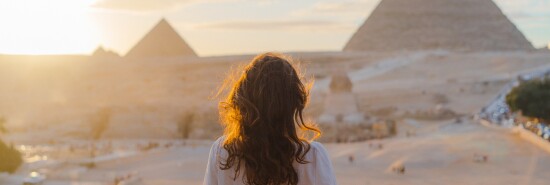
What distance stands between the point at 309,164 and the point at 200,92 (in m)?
45.2

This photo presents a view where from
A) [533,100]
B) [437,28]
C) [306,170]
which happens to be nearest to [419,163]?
[533,100]

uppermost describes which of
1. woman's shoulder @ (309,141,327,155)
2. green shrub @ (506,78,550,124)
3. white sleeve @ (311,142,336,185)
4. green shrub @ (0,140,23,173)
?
woman's shoulder @ (309,141,327,155)

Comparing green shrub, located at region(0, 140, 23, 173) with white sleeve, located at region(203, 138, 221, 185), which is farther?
green shrub, located at region(0, 140, 23, 173)

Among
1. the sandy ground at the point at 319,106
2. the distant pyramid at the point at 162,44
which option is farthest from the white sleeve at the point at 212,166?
the distant pyramid at the point at 162,44

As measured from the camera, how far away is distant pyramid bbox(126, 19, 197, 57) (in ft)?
198

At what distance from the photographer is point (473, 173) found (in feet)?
41.9

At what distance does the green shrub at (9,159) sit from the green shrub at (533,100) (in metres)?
12.6

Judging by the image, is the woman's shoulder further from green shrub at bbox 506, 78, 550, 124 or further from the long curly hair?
green shrub at bbox 506, 78, 550, 124

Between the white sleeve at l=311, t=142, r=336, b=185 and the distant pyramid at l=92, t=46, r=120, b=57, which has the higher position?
the distant pyramid at l=92, t=46, r=120, b=57

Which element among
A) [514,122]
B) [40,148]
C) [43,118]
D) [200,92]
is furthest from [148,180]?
[200,92]

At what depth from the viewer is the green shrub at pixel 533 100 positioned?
70.3 feet

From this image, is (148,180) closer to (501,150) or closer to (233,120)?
(501,150)

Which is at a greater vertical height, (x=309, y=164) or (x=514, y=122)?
(x=309, y=164)

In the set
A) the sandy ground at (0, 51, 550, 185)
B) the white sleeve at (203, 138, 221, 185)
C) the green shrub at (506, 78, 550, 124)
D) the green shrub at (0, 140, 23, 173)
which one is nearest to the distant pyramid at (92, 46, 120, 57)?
the sandy ground at (0, 51, 550, 185)
